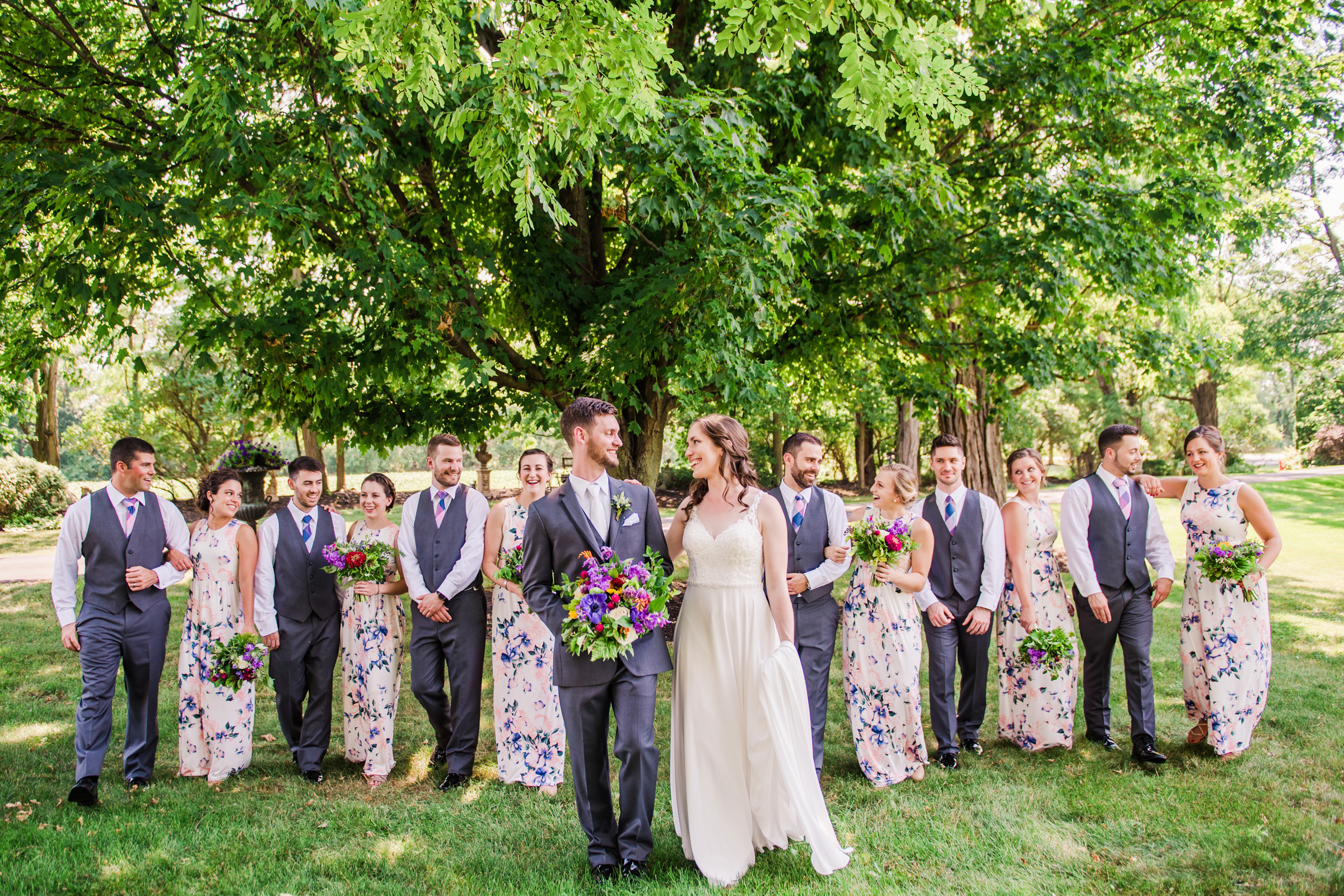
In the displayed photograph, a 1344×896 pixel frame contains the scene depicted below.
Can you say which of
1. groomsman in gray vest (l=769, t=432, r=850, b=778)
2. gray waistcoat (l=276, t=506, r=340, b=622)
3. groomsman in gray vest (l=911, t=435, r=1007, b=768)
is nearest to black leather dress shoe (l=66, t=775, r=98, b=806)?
gray waistcoat (l=276, t=506, r=340, b=622)

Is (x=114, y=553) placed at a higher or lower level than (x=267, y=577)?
higher

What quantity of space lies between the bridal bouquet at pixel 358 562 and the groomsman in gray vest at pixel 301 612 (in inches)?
4.9

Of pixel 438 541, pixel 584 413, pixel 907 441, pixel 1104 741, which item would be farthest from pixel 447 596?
pixel 907 441

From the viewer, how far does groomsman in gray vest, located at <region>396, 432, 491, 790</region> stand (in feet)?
18.5

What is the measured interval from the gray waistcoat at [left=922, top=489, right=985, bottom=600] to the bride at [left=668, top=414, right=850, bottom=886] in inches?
83.7

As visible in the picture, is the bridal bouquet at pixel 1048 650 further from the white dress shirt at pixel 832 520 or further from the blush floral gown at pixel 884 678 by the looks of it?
the white dress shirt at pixel 832 520

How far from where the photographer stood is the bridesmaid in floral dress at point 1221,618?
556cm

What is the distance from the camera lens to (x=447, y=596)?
563cm

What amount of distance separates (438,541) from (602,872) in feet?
8.62

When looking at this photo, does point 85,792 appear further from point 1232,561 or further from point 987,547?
point 1232,561

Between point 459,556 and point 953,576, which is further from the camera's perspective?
point 953,576

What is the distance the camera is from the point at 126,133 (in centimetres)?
841

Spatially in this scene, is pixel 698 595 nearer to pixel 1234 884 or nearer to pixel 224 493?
pixel 1234 884

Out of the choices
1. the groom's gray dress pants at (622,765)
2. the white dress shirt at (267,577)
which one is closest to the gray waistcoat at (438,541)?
the white dress shirt at (267,577)
